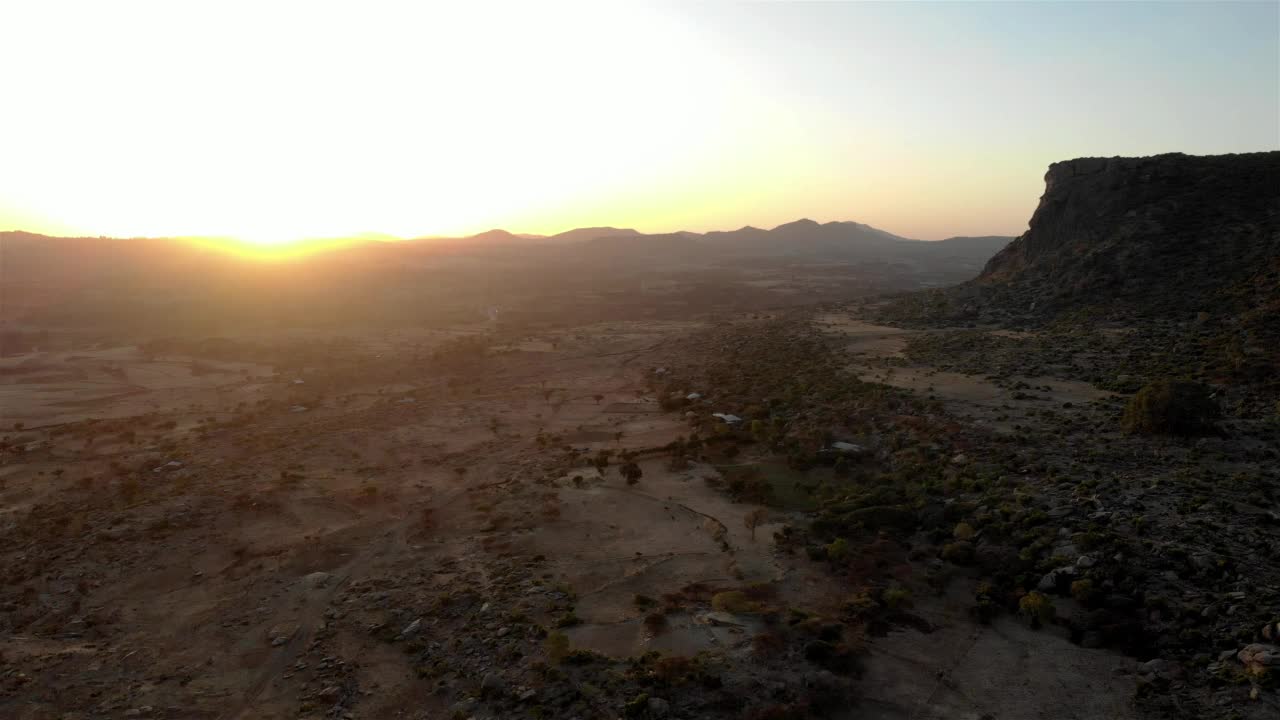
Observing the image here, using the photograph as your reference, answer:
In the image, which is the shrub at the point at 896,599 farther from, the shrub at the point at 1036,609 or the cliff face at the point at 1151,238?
the cliff face at the point at 1151,238

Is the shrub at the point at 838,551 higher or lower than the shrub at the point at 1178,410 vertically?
lower

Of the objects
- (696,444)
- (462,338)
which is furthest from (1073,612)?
(462,338)

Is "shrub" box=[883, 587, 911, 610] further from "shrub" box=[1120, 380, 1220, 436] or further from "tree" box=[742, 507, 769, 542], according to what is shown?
"shrub" box=[1120, 380, 1220, 436]

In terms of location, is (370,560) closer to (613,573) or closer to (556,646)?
(613,573)

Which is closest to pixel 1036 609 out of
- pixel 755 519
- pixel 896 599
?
pixel 896 599

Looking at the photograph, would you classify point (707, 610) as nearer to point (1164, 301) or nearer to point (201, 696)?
point (201, 696)

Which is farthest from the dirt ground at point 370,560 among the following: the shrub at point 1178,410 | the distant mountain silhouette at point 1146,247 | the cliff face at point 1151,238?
the cliff face at point 1151,238
